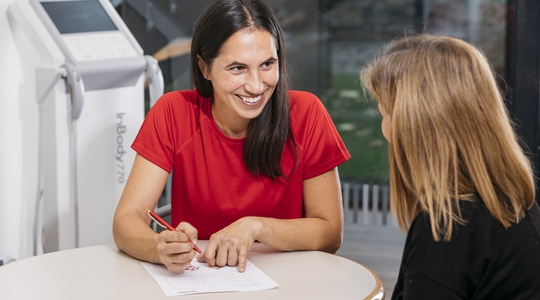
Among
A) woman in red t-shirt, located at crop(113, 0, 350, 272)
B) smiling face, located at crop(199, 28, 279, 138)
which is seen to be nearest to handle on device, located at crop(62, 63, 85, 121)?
woman in red t-shirt, located at crop(113, 0, 350, 272)

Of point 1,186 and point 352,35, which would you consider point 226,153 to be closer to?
point 1,186

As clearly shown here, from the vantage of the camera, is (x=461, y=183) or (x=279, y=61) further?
(x=279, y=61)

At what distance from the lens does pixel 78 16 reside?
9.53 ft

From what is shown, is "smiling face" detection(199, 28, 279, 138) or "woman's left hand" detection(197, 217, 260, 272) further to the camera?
"smiling face" detection(199, 28, 279, 138)

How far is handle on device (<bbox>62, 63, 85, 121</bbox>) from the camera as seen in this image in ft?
8.79

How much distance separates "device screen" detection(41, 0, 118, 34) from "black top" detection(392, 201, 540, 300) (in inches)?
75.5

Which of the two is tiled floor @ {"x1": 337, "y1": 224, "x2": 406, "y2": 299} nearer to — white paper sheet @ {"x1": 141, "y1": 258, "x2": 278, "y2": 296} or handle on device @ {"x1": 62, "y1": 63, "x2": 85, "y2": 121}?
handle on device @ {"x1": 62, "y1": 63, "x2": 85, "y2": 121}

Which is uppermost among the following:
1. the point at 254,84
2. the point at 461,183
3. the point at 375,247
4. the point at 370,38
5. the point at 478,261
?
the point at 370,38

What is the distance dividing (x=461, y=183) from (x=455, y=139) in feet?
0.25

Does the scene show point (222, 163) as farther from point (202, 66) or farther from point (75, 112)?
point (75, 112)

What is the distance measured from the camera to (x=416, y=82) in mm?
1343

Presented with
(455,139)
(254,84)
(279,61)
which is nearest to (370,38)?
(279,61)

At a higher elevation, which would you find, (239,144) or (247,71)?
(247,71)

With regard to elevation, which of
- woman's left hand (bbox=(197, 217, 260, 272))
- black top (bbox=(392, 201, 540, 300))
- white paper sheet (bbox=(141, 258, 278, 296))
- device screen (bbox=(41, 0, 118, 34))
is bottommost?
white paper sheet (bbox=(141, 258, 278, 296))
